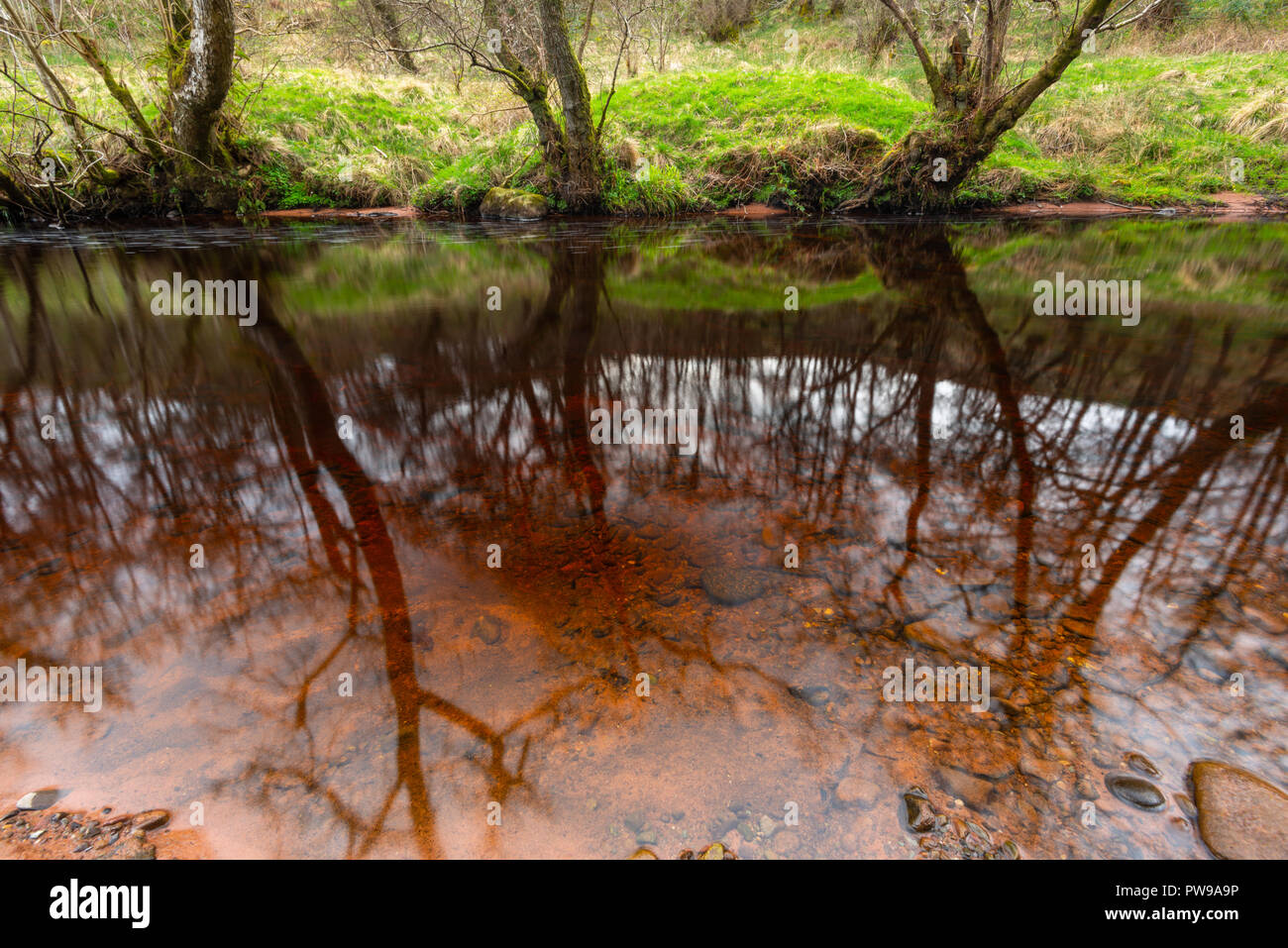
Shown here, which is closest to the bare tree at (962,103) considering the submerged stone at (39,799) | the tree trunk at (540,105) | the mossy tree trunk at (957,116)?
the mossy tree trunk at (957,116)

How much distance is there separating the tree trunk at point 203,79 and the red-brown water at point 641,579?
9731mm

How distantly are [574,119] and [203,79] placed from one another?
7.50m

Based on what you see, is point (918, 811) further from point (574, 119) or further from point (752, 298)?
point (574, 119)

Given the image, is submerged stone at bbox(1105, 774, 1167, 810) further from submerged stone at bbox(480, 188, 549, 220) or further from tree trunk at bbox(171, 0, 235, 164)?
tree trunk at bbox(171, 0, 235, 164)

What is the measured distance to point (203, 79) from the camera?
11812 mm

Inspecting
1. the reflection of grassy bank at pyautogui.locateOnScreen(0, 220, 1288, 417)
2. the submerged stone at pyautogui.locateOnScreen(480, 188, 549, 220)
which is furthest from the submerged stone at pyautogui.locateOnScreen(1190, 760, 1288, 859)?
the submerged stone at pyautogui.locateOnScreen(480, 188, 549, 220)

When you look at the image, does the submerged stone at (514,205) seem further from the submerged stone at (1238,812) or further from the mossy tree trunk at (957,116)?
the submerged stone at (1238,812)

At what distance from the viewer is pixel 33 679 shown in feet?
6.59

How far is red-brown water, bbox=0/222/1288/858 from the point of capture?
1.65 meters

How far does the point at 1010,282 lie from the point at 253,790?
8.55 m

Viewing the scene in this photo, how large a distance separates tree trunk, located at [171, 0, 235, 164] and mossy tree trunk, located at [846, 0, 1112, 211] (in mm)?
12285

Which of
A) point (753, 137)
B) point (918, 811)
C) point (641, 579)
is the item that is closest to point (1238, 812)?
point (918, 811)

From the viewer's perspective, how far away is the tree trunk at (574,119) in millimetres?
10945
